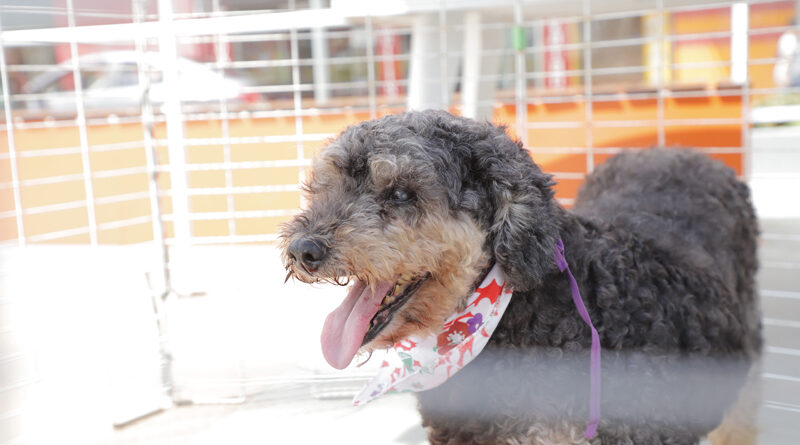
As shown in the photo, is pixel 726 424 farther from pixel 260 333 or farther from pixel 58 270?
pixel 58 270

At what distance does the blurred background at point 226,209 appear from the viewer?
323 centimetres

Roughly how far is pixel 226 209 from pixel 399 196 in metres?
4.64

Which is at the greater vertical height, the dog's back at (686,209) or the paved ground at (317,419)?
the dog's back at (686,209)

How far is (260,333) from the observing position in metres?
4.19

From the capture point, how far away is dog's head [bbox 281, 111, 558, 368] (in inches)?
73.0

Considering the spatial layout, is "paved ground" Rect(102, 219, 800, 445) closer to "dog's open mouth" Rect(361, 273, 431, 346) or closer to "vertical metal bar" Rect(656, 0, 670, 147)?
"vertical metal bar" Rect(656, 0, 670, 147)

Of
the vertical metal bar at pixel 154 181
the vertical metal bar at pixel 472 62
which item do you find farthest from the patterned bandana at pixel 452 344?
the vertical metal bar at pixel 472 62

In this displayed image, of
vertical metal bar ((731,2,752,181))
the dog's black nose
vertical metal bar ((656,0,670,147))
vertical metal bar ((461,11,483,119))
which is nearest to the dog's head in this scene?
the dog's black nose

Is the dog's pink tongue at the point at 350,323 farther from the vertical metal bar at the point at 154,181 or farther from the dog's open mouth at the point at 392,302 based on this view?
the vertical metal bar at the point at 154,181

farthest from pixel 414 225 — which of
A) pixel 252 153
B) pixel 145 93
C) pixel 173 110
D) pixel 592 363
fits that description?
pixel 252 153

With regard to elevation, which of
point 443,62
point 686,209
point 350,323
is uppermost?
point 443,62

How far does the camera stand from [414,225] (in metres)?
1.89

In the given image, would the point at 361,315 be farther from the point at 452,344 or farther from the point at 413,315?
the point at 452,344

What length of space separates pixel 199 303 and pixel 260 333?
3.03ft
